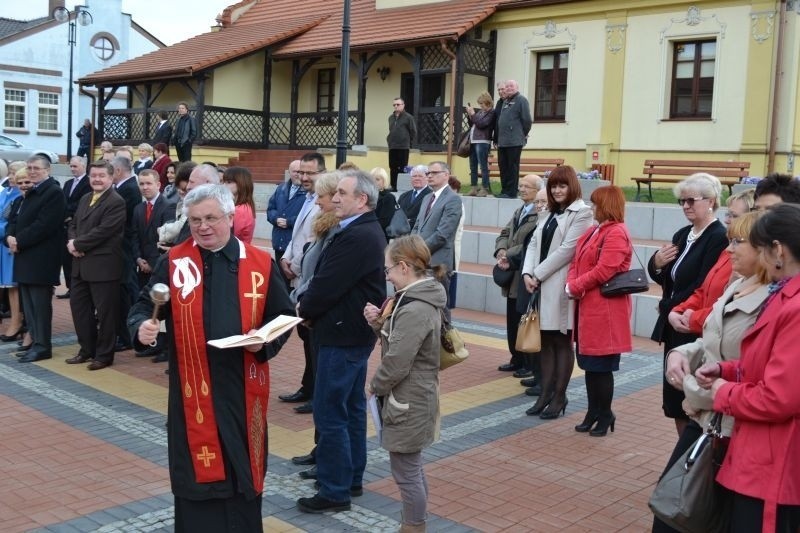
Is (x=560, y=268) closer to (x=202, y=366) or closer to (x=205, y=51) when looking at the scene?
(x=202, y=366)

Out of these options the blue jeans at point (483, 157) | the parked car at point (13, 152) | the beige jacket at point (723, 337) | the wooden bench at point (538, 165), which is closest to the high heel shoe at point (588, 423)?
the beige jacket at point (723, 337)

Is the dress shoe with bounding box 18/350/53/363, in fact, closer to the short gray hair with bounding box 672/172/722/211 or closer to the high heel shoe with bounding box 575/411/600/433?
the high heel shoe with bounding box 575/411/600/433

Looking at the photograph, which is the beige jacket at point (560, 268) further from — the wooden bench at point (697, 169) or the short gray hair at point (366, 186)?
the wooden bench at point (697, 169)

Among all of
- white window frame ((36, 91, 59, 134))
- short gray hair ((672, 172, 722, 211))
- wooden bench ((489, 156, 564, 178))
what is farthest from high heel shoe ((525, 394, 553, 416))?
white window frame ((36, 91, 59, 134))

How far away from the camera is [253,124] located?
87.4ft

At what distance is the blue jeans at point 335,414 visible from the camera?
4.80 metres

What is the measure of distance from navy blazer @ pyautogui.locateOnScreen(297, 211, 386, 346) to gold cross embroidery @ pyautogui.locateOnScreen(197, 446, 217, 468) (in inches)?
54.7

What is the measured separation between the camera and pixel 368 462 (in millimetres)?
5770

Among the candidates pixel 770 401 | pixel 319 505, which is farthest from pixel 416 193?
pixel 770 401

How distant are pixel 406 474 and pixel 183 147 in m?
17.5

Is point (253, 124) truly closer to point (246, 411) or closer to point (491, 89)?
point (491, 89)

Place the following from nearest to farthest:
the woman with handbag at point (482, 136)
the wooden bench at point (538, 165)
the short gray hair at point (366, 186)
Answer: the short gray hair at point (366, 186) < the woman with handbag at point (482, 136) < the wooden bench at point (538, 165)

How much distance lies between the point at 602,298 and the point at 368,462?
2.08 metres

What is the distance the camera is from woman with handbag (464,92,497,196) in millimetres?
15305
